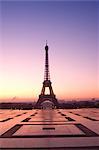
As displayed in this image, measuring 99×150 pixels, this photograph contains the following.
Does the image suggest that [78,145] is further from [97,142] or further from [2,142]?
[2,142]

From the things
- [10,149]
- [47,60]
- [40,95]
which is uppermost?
[47,60]

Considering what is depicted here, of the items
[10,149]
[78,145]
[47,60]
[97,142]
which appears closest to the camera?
[10,149]

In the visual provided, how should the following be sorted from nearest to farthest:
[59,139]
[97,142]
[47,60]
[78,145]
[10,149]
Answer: [10,149] → [78,145] → [97,142] → [59,139] → [47,60]

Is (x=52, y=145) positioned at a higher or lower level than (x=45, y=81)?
lower

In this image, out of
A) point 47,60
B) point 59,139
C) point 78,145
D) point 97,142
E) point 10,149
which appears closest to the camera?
point 10,149

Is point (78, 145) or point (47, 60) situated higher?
point (47, 60)

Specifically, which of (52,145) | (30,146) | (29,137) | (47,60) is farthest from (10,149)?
(47,60)

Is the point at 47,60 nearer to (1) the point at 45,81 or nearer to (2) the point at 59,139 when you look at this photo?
(1) the point at 45,81

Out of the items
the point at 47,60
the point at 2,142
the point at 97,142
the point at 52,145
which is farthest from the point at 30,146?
the point at 47,60

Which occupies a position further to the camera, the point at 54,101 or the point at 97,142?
the point at 54,101
